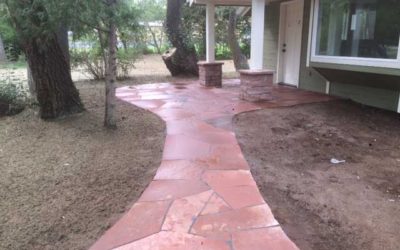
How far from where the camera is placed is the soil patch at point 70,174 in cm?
259

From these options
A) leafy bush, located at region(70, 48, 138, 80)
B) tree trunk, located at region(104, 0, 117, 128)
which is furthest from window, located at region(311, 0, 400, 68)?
leafy bush, located at region(70, 48, 138, 80)

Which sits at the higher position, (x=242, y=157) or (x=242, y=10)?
(x=242, y=10)

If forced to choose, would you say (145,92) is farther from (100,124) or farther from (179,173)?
(179,173)

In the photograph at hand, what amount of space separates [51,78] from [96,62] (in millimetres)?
5408

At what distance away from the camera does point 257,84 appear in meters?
6.80

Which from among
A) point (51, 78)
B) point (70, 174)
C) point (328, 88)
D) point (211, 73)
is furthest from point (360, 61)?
point (51, 78)

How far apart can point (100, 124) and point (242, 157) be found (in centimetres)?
239

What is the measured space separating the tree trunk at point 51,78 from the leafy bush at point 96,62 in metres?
5.00

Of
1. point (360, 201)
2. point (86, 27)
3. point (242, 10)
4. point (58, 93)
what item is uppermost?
point (242, 10)

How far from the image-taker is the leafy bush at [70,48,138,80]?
34.7ft

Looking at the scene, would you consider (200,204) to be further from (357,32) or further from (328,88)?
(328,88)

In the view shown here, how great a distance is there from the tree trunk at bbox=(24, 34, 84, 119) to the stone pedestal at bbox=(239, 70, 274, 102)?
3164mm

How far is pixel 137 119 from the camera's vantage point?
18.4ft

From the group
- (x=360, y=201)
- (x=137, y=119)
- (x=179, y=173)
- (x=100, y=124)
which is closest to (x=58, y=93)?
(x=100, y=124)
